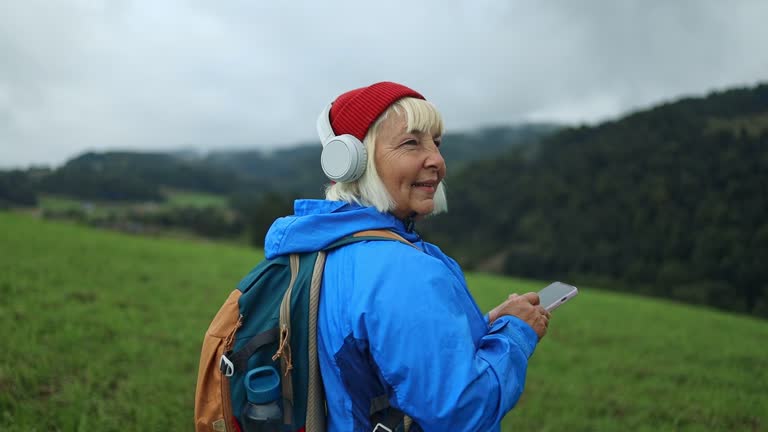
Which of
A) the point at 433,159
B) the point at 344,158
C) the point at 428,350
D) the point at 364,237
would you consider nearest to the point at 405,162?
the point at 433,159

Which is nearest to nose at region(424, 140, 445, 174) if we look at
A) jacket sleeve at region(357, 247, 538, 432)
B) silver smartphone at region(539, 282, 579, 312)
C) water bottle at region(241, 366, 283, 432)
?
jacket sleeve at region(357, 247, 538, 432)

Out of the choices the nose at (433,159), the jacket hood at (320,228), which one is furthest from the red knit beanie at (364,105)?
the jacket hood at (320,228)

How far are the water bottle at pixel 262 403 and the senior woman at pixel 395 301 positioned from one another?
18cm

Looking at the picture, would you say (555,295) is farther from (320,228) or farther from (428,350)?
(320,228)

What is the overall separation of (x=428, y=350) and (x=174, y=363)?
444 centimetres

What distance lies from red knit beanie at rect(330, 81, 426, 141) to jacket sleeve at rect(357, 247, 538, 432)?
1.95ft

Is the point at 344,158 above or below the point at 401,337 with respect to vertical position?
above

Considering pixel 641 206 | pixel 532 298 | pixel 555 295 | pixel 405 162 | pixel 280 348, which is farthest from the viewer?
pixel 641 206

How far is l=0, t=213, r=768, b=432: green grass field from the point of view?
392 centimetres

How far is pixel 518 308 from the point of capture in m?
1.92

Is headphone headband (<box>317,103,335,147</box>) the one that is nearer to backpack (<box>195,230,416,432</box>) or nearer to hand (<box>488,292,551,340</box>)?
backpack (<box>195,230,416,432</box>)

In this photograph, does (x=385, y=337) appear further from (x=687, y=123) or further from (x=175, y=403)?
(x=687, y=123)

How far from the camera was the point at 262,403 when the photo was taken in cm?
169

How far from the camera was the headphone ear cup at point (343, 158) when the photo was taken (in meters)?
1.83
